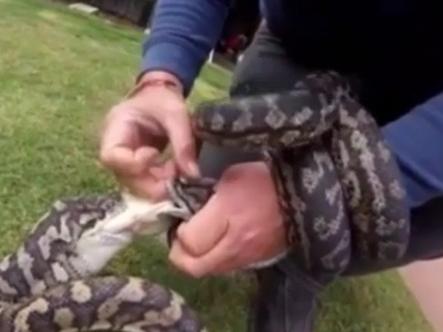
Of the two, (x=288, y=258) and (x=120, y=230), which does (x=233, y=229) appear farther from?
(x=288, y=258)

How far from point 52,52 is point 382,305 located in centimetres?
146

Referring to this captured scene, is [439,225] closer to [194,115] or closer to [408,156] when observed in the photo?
[408,156]

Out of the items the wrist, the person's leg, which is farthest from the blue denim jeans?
the wrist

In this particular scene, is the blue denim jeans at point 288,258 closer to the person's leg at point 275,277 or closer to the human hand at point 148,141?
the person's leg at point 275,277

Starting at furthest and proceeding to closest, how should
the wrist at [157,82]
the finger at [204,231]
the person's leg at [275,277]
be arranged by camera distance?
the person's leg at [275,277]
the wrist at [157,82]
the finger at [204,231]

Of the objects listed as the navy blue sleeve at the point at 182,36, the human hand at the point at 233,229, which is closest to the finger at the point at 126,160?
the human hand at the point at 233,229

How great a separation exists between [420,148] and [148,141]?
1.47ft

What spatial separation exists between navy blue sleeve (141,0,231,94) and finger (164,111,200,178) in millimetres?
214

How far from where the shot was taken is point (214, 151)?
1.98 metres

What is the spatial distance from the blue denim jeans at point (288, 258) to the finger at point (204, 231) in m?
0.43

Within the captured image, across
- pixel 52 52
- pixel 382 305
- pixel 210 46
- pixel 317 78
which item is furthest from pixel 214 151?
pixel 52 52

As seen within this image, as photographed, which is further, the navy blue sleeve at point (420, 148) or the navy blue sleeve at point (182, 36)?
the navy blue sleeve at point (182, 36)

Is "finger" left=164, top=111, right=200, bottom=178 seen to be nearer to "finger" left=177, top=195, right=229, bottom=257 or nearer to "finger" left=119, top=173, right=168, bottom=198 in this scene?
"finger" left=119, top=173, right=168, bottom=198

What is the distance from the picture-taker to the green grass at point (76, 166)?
235 centimetres
